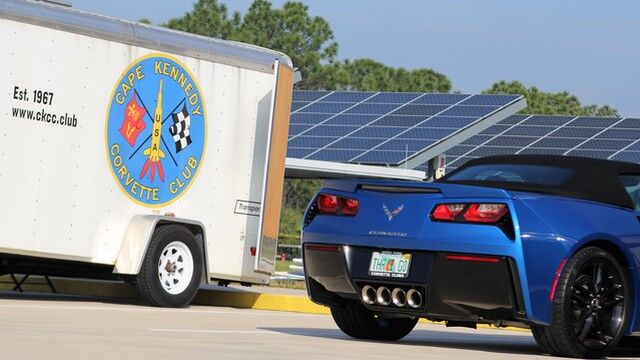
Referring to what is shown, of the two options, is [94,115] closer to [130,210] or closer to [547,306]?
[130,210]

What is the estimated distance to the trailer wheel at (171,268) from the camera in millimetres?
14711

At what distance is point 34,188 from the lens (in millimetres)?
13891

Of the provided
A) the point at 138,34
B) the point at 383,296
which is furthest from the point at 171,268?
the point at 383,296

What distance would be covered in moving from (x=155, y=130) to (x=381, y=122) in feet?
58.8

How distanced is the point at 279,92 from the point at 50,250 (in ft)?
11.1

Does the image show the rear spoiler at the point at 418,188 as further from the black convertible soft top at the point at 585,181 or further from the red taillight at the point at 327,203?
the black convertible soft top at the point at 585,181

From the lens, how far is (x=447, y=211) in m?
9.56

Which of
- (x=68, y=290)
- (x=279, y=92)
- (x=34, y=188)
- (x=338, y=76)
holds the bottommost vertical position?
(x=68, y=290)

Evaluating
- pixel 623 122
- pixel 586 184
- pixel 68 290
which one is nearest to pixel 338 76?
pixel 623 122

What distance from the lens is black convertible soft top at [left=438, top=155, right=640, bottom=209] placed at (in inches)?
395

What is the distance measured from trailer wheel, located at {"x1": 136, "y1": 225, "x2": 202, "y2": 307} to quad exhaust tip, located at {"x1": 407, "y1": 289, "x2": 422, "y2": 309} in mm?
5468

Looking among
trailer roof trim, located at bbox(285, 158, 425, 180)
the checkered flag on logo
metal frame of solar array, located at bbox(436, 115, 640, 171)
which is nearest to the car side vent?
the checkered flag on logo

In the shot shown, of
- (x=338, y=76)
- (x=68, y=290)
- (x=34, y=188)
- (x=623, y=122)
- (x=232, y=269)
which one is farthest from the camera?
(x=338, y=76)

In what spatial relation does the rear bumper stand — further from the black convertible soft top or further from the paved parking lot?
the black convertible soft top
